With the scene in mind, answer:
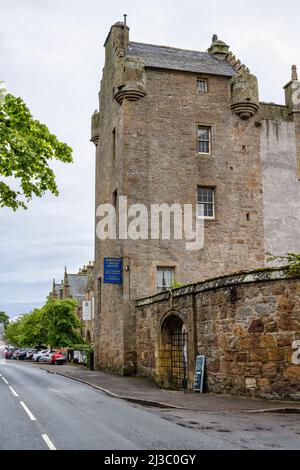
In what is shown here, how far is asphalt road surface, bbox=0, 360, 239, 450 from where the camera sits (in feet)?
29.0

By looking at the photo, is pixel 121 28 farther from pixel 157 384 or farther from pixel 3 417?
pixel 3 417

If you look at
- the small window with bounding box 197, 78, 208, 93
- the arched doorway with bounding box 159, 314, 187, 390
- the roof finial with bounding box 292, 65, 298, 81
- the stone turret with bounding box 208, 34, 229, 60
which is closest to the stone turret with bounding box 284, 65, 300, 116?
the roof finial with bounding box 292, 65, 298, 81

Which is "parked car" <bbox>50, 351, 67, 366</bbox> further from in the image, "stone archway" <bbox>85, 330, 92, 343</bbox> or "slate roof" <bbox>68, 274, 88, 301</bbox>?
"slate roof" <bbox>68, 274, 88, 301</bbox>

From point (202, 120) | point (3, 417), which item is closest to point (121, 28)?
point (202, 120)

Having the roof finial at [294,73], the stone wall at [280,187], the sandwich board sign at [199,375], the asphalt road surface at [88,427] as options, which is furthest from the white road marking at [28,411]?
the roof finial at [294,73]

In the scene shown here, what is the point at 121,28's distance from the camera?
1233 inches

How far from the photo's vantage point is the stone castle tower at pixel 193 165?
90.1 ft

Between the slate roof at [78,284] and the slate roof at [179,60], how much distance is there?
48108mm

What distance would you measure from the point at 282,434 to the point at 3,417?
6731mm

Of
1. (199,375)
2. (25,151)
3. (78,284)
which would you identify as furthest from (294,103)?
(78,284)

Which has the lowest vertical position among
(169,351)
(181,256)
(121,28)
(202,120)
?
(169,351)

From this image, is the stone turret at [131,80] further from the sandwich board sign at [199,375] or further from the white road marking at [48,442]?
the white road marking at [48,442]

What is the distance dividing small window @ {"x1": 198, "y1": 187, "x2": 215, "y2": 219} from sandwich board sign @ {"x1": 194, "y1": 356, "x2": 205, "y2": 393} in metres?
11.9

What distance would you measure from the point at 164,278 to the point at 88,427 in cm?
1671
